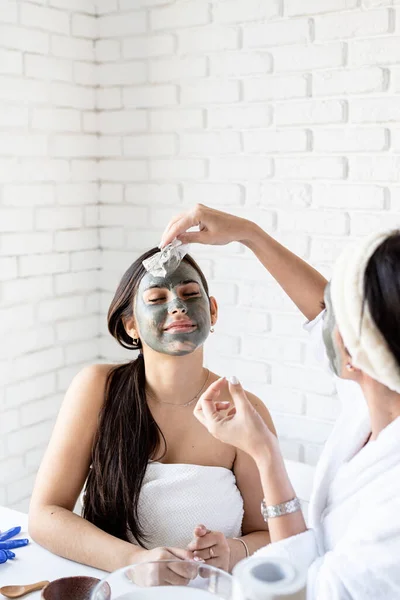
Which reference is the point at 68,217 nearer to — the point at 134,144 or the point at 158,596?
the point at 134,144

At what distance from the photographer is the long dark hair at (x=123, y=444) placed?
156 cm

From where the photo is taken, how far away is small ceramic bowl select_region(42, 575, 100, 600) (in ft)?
3.78

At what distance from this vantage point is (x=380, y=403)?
109 cm

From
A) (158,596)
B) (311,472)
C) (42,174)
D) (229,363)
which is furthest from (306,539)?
(42,174)

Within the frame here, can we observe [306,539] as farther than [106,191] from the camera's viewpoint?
No

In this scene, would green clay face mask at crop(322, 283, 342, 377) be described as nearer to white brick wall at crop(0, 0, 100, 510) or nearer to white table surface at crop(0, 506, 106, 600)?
white table surface at crop(0, 506, 106, 600)

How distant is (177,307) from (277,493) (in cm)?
53

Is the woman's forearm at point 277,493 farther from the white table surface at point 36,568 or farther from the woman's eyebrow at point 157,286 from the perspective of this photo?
the woman's eyebrow at point 157,286

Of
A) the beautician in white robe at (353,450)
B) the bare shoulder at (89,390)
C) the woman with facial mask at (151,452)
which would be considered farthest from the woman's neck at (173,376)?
the beautician in white robe at (353,450)

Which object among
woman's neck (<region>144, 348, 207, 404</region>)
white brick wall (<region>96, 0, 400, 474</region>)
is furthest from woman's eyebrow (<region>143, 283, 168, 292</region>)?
white brick wall (<region>96, 0, 400, 474</region>)

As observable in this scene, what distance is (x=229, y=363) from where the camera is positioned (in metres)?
2.56

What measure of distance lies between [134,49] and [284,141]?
2.26 feet

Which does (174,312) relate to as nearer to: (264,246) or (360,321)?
(264,246)

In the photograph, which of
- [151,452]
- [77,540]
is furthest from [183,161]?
[77,540]
